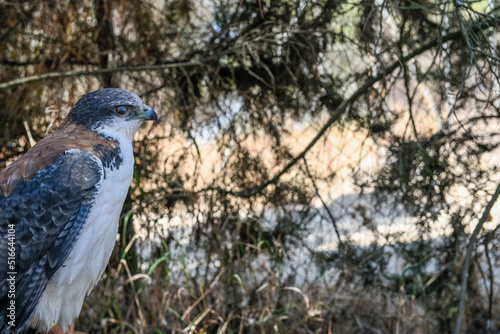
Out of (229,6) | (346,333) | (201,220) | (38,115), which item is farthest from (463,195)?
(38,115)

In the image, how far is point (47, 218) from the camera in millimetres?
1977

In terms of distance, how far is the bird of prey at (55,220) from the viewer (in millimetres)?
1945

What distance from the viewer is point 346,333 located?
378 centimetres

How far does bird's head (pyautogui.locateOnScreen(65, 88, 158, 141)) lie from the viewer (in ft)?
7.04

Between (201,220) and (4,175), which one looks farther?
(201,220)

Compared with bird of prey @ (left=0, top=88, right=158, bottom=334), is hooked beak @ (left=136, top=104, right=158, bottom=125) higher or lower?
higher

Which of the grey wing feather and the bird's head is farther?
the bird's head

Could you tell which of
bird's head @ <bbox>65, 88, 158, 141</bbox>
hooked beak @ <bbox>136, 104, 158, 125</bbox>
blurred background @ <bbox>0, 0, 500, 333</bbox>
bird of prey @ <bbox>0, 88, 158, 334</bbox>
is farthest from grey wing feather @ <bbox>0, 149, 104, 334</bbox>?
blurred background @ <bbox>0, 0, 500, 333</bbox>

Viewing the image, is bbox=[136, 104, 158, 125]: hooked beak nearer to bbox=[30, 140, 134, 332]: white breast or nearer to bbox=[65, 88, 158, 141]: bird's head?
bbox=[65, 88, 158, 141]: bird's head

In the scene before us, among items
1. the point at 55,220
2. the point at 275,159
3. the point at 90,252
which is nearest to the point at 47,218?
the point at 55,220

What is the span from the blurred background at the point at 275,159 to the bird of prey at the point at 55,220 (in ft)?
4.45

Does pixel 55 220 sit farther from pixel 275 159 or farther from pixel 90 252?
pixel 275 159

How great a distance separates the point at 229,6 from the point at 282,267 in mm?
1881

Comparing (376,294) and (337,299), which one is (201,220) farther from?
(376,294)
